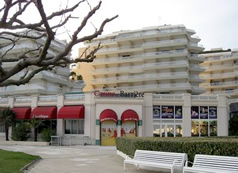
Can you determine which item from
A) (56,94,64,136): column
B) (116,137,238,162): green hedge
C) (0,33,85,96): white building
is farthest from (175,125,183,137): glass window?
(0,33,85,96): white building

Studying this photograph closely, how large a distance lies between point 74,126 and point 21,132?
18.6 ft

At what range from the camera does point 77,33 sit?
21.3 feet

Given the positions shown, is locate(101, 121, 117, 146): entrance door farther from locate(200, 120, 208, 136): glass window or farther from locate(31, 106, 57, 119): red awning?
locate(200, 120, 208, 136): glass window

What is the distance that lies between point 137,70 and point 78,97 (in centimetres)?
2949

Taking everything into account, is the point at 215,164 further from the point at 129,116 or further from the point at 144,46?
the point at 144,46

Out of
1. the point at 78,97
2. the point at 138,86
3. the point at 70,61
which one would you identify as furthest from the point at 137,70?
the point at 70,61

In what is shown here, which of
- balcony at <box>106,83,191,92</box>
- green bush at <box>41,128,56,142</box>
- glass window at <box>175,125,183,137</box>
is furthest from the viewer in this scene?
balcony at <box>106,83,191,92</box>

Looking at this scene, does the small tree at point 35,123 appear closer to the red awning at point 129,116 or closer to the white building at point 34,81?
the red awning at point 129,116

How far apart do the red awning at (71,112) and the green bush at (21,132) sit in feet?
13.3

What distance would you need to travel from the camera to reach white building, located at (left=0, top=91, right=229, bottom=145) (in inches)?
1362

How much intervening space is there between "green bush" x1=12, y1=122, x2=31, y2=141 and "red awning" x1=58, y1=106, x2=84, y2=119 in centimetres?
407

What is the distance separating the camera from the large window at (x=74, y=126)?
117 ft

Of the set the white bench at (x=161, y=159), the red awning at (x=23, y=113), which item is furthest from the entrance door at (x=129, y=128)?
the white bench at (x=161, y=159)

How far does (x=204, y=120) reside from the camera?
37531mm
